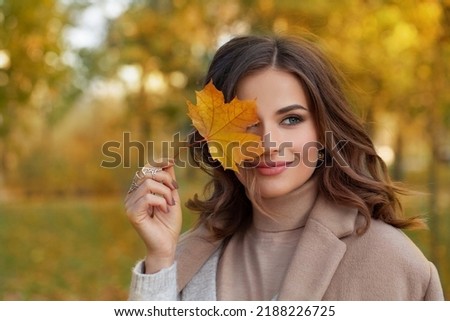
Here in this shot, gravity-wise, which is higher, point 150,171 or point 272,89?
point 272,89

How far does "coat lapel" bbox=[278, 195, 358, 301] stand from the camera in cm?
222

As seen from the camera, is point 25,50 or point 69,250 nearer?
point 25,50

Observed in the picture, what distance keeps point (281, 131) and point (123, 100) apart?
540 inches

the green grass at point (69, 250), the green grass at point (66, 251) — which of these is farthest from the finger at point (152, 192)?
the green grass at point (66, 251)

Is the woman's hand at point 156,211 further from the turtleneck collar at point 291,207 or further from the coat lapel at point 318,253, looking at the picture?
the coat lapel at point 318,253

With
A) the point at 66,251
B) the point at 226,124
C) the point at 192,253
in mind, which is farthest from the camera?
the point at 66,251

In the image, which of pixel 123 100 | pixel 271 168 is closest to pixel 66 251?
pixel 123 100

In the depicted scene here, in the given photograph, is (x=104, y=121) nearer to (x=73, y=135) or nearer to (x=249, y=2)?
(x=73, y=135)

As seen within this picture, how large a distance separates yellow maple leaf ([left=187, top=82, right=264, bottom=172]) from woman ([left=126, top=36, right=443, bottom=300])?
65 mm

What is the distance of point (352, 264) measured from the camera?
2.22m

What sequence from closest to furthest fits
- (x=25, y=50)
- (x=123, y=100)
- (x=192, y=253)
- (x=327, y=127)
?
(x=327, y=127) < (x=192, y=253) < (x=25, y=50) < (x=123, y=100)

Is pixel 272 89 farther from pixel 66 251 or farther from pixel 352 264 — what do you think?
pixel 66 251

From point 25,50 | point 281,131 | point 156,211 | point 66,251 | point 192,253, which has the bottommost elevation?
point 192,253

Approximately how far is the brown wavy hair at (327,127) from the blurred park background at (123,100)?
0.79 ft
